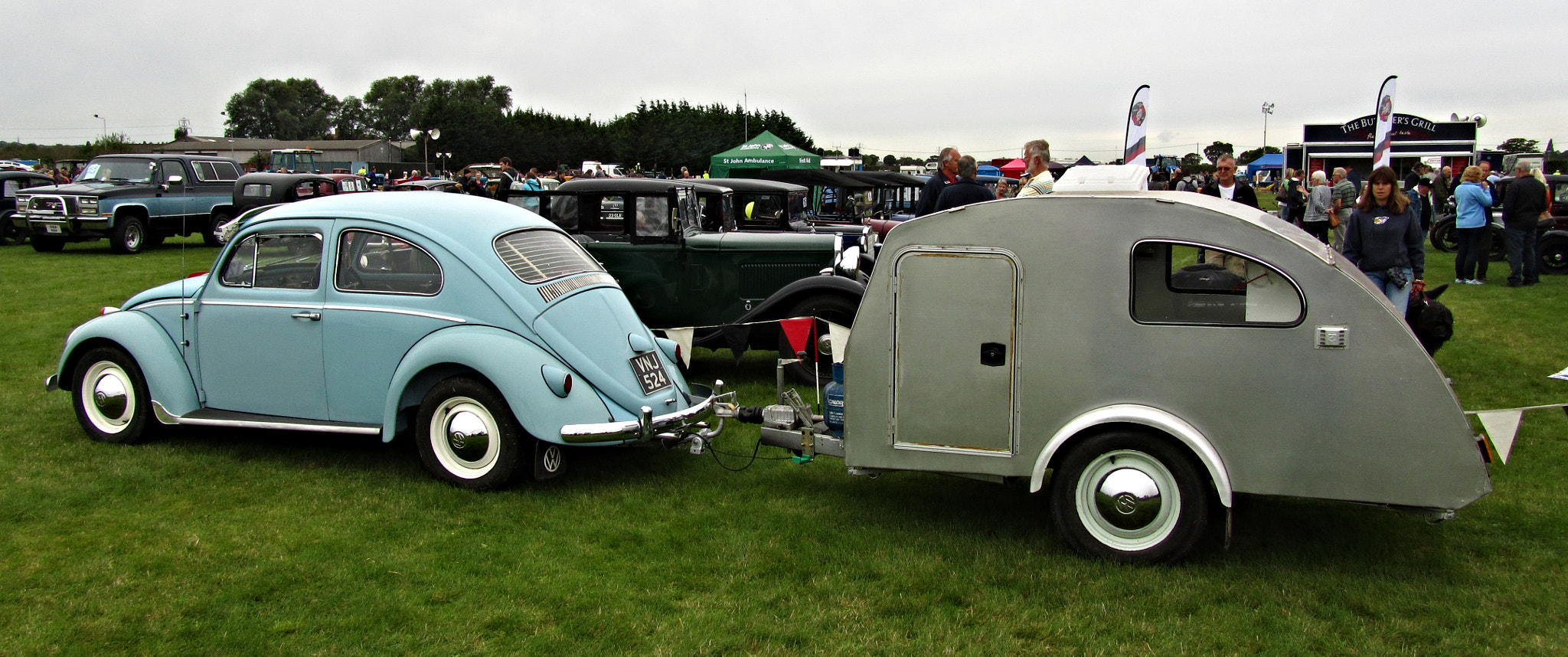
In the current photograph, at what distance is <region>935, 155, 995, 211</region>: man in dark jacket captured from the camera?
8.83m

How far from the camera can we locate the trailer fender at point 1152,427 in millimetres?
4426

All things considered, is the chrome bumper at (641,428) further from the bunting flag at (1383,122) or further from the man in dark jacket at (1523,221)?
the bunting flag at (1383,122)

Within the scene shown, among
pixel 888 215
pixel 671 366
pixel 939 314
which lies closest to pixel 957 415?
pixel 939 314

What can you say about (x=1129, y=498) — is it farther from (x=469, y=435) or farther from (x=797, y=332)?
(x=469, y=435)

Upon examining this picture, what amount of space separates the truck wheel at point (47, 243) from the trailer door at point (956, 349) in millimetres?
20425

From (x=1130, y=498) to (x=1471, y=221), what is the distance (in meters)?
12.2

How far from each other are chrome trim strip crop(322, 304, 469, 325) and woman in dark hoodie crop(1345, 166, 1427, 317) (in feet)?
21.4

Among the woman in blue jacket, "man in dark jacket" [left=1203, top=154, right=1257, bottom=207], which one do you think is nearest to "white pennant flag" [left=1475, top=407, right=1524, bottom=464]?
"man in dark jacket" [left=1203, top=154, right=1257, bottom=207]

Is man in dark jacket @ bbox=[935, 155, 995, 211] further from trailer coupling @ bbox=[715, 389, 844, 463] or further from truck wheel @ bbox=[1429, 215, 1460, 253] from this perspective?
truck wheel @ bbox=[1429, 215, 1460, 253]

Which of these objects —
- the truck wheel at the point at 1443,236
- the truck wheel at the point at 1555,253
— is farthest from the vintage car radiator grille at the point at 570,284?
the truck wheel at the point at 1443,236

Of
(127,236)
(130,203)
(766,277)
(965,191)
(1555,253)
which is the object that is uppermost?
(130,203)

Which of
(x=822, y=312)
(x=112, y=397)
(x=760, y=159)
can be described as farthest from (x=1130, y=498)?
(x=760, y=159)

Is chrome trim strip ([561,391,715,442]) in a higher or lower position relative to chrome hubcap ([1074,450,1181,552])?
higher

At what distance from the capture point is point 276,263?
6258 millimetres
